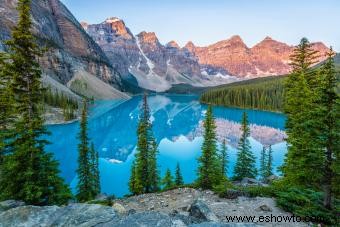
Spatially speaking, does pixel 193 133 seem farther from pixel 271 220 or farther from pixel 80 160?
pixel 271 220

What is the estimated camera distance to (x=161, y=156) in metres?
68.2

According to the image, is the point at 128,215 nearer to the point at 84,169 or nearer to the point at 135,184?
the point at 135,184

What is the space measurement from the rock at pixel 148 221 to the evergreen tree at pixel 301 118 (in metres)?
9.38

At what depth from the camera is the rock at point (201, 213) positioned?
1293 centimetres

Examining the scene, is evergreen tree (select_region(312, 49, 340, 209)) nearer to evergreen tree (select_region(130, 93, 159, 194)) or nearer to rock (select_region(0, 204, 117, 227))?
rock (select_region(0, 204, 117, 227))

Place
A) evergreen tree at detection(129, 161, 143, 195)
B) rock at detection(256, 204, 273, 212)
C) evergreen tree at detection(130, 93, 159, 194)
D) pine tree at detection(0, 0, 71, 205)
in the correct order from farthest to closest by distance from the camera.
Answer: evergreen tree at detection(130, 93, 159, 194), evergreen tree at detection(129, 161, 143, 195), pine tree at detection(0, 0, 71, 205), rock at detection(256, 204, 273, 212)

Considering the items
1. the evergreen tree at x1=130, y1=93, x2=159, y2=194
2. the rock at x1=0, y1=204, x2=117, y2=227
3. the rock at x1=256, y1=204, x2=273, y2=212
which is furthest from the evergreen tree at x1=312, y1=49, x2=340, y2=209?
the evergreen tree at x1=130, y1=93, x2=159, y2=194

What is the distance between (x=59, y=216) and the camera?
11156mm

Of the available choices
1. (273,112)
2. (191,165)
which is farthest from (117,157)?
(273,112)

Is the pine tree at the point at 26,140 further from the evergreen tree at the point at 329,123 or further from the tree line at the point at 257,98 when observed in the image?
the tree line at the point at 257,98

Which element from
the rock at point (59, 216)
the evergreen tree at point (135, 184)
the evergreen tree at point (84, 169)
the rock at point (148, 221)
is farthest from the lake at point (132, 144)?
the rock at point (148, 221)

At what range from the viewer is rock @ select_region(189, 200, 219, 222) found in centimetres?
1293

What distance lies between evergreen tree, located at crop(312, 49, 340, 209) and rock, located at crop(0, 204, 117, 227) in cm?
1085

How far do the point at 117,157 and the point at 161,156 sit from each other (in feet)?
37.7
